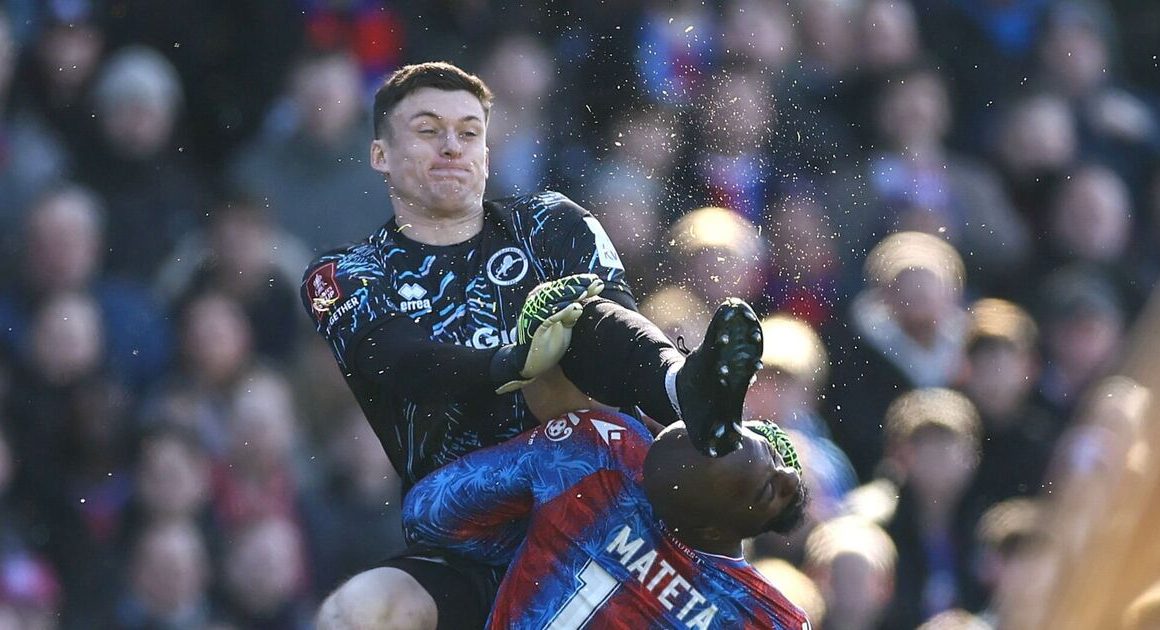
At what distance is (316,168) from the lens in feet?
27.0

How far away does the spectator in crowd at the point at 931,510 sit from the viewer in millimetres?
7391

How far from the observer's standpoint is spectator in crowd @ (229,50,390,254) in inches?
322

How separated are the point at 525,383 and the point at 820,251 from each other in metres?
3.78

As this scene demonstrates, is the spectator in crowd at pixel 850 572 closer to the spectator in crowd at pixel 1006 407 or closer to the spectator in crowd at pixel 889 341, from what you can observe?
the spectator in crowd at pixel 889 341

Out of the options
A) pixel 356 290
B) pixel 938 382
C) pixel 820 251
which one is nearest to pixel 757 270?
pixel 820 251

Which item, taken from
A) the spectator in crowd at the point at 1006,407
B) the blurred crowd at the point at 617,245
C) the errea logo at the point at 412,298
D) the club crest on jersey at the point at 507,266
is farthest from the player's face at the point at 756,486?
the spectator in crowd at the point at 1006,407

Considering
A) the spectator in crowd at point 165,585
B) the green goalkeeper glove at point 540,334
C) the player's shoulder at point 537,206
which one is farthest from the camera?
the spectator in crowd at point 165,585

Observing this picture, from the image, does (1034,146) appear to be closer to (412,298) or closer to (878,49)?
(878,49)

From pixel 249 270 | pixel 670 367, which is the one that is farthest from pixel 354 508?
pixel 670 367

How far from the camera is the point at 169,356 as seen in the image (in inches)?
306

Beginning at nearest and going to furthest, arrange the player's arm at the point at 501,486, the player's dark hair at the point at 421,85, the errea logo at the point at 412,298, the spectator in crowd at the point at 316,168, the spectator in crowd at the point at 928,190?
the player's arm at the point at 501,486 → the errea logo at the point at 412,298 → the player's dark hair at the point at 421,85 → the spectator in crowd at the point at 316,168 → the spectator in crowd at the point at 928,190

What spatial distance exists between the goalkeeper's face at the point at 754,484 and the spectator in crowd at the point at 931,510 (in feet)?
9.52

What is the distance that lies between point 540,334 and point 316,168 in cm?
385

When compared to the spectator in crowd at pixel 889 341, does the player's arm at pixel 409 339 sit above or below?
above
